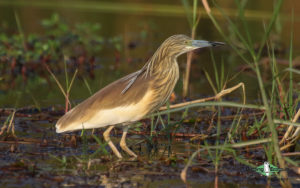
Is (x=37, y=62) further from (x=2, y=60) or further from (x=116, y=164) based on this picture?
(x=116, y=164)

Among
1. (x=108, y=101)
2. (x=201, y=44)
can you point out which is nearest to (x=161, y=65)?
(x=201, y=44)

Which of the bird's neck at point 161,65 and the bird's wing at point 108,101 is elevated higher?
the bird's neck at point 161,65

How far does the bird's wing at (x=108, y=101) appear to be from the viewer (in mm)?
5363

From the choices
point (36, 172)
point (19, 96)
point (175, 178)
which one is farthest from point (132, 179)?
point (19, 96)

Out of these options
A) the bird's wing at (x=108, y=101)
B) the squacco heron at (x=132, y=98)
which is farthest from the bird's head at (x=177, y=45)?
the bird's wing at (x=108, y=101)

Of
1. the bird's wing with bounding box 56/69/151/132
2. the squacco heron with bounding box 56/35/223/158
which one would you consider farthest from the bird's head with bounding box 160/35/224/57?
the bird's wing with bounding box 56/69/151/132

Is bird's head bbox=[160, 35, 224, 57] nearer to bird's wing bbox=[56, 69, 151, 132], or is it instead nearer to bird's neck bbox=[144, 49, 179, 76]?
bird's neck bbox=[144, 49, 179, 76]

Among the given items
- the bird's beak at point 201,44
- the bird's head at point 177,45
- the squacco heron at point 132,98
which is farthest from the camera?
the bird's head at point 177,45

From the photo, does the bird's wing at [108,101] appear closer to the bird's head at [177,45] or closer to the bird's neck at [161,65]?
the bird's neck at [161,65]

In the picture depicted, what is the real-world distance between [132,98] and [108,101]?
213mm

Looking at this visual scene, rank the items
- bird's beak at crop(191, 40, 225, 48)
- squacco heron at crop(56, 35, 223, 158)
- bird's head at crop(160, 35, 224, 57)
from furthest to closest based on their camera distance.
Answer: bird's head at crop(160, 35, 224, 57)
bird's beak at crop(191, 40, 225, 48)
squacco heron at crop(56, 35, 223, 158)

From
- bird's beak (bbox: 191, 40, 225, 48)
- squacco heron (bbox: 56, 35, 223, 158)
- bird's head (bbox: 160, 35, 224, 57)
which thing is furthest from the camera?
bird's head (bbox: 160, 35, 224, 57)

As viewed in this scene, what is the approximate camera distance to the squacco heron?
536cm

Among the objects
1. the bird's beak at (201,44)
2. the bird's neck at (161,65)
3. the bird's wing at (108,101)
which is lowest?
the bird's wing at (108,101)
